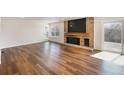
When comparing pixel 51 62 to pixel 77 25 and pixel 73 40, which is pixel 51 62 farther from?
pixel 77 25

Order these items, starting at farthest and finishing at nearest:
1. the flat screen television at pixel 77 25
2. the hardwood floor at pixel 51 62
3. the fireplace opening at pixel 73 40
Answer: the fireplace opening at pixel 73 40
the flat screen television at pixel 77 25
the hardwood floor at pixel 51 62

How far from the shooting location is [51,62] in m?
1.57

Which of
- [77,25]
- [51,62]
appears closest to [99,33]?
[77,25]

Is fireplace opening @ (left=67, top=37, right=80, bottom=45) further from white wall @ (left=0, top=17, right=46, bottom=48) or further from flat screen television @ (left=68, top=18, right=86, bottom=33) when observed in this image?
white wall @ (left=0, top=17, right=46, bottom=48)

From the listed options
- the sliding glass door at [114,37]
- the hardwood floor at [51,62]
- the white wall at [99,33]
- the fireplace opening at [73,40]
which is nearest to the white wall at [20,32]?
the hardwood floor at [51,62]

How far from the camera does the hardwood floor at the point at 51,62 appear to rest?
145 cm

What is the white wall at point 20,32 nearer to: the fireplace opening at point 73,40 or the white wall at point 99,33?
the fireplace opening at point 73,40

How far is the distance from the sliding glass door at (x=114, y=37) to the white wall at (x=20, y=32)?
2.86 ft

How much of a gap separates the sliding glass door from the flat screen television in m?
0.29

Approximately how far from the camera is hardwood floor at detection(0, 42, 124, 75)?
57.1 inches

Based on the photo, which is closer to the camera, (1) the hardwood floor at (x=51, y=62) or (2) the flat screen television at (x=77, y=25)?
(1) the hardwood floor at (x=51, y=62)
